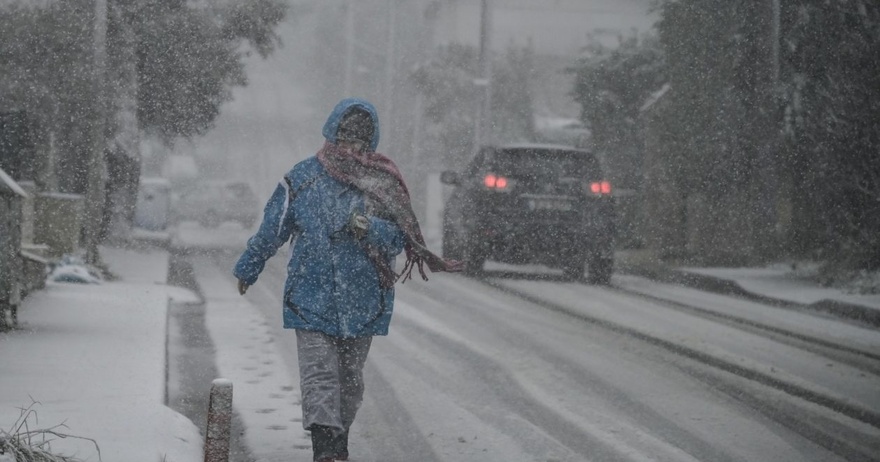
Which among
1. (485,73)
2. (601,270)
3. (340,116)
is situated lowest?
(601,270)

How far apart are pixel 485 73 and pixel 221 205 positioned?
11.1m

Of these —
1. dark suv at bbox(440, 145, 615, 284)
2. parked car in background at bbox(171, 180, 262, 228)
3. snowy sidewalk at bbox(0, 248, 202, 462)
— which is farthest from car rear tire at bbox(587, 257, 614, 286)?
parked car in background at bbox(171, 180, 262, 228)

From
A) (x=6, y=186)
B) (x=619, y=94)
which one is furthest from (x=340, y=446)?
(x=619, y=94)

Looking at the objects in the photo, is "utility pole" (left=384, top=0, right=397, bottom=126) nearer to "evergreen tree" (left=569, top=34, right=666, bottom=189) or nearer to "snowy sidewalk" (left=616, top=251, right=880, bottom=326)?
"evergreen tree" (left=569, top=34, right=666, bottom=189)

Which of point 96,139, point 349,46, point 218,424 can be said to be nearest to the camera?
point 218,424

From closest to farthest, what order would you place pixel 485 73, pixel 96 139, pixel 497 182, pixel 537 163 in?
pixel 96 139 → pixel 497 182 → pixel 537 163 → pixel 485 73

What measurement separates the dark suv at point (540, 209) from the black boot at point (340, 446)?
426 inches

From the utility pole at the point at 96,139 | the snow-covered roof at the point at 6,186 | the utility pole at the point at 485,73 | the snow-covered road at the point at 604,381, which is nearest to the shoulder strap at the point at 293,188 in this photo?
the snow-covered road at the point at 604,381

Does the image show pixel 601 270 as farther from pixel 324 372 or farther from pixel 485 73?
pixel 485 73

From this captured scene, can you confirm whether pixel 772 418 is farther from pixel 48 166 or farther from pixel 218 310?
pixel 48 166

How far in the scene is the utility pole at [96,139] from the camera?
1466cm

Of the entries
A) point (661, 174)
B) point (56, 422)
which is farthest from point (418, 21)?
point (56, 422)

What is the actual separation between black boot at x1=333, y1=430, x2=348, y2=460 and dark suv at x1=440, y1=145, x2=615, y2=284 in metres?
10.8

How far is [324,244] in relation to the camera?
5395 millimetres
